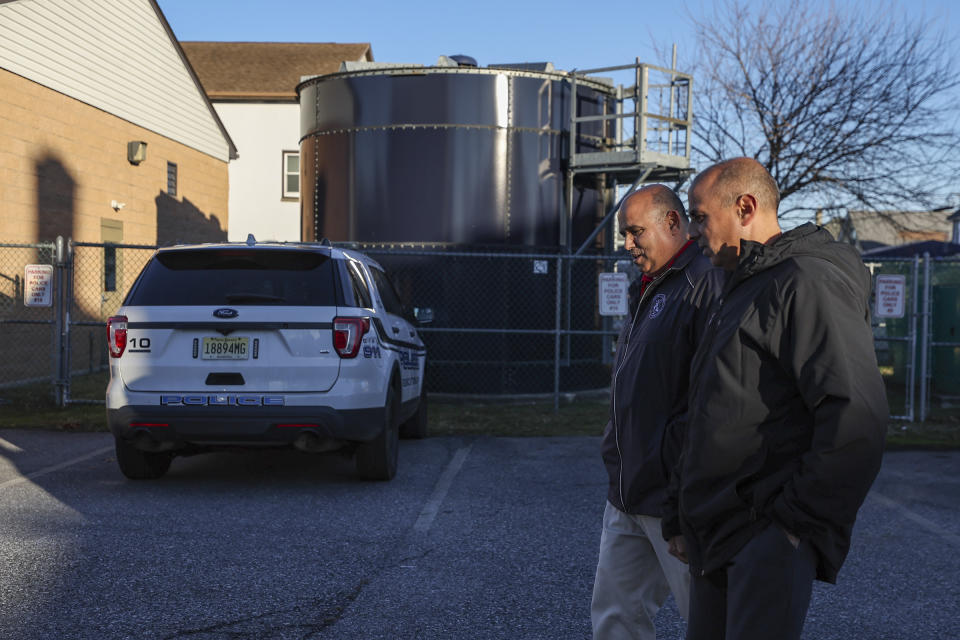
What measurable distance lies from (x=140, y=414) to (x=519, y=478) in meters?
3.11

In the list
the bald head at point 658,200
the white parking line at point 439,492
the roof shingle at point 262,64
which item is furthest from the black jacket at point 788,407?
the roof shingle at point 262,64

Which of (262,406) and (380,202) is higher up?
(380,202)

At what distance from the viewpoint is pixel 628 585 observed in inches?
128

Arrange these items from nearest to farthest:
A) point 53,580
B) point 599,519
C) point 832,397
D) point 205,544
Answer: point 832,397
point 53,580
point 205,544
point 599,519

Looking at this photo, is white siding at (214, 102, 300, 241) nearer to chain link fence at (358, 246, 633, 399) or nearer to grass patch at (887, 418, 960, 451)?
chain link fence at (358, 246, 633, 399)

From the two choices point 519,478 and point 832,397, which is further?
point 519,478

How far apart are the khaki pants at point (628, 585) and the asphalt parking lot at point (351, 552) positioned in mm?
1231

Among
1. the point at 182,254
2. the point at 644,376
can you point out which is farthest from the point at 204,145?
the point at 644,376

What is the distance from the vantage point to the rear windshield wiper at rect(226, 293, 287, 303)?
23.6 ft

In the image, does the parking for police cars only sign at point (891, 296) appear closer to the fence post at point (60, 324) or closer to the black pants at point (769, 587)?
the fence post at point (60, 324)

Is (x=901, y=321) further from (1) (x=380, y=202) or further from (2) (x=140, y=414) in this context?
(2) (x=140, y=414)

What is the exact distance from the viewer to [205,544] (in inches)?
233

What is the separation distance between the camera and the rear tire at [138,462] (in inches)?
304

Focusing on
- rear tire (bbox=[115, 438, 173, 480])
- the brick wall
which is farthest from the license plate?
the brick wall
